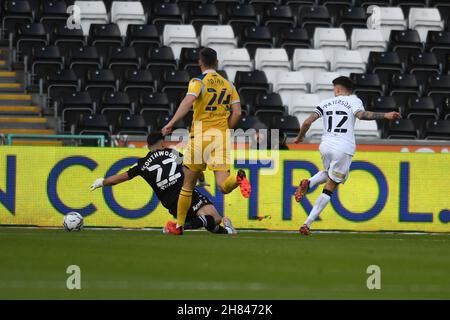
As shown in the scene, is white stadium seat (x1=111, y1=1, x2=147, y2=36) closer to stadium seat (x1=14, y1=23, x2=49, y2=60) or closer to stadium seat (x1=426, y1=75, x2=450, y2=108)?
stadium seat (x1=14, y1=23, x2=49, y2=60)

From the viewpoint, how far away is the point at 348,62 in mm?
24938

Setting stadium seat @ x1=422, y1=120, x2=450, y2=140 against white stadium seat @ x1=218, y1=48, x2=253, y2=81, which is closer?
stadium seat @ x1=422, y1=120, x2=450, y2=140

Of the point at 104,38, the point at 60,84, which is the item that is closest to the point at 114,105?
the point at 60,84

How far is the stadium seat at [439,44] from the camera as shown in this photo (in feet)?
84.3

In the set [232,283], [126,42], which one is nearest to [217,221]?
[232,283]

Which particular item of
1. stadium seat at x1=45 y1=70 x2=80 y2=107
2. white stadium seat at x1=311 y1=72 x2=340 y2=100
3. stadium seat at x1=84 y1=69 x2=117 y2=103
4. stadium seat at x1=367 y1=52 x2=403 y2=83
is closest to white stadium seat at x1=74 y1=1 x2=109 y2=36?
stadium seat at x1=84 y1=69 x2=117 y2=103

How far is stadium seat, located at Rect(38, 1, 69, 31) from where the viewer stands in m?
24.0

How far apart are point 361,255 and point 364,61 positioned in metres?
14.0

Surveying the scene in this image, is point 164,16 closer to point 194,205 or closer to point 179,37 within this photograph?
point 179,37

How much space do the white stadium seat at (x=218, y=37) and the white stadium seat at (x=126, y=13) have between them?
1.44 m

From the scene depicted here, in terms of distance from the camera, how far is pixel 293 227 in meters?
17.8

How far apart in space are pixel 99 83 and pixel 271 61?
4.15 meters

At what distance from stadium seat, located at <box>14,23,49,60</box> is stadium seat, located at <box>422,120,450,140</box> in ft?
26.2

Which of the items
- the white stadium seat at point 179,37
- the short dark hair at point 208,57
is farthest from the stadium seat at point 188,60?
the short dark hair at point 208,57
